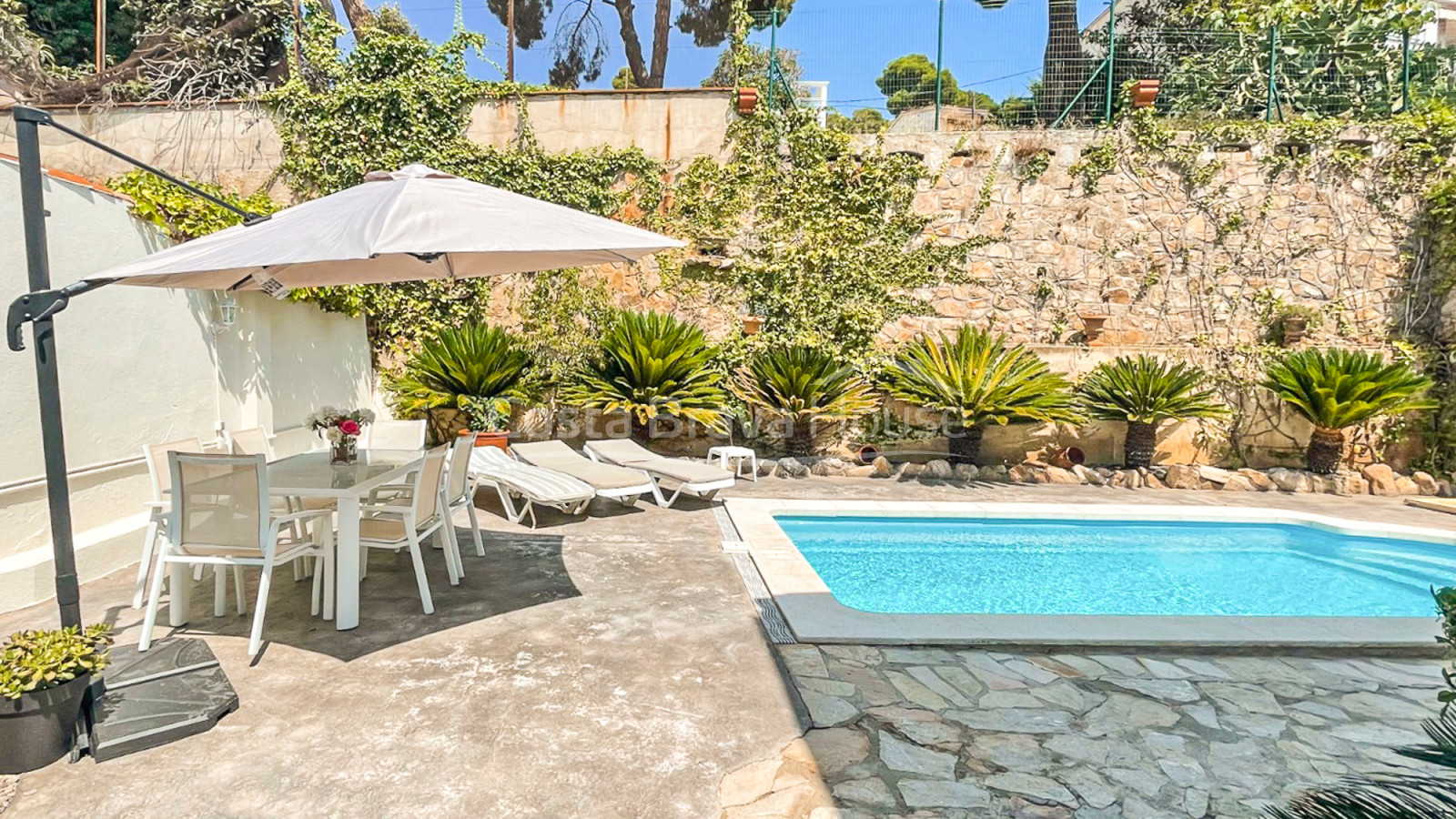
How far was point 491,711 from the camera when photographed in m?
2.88

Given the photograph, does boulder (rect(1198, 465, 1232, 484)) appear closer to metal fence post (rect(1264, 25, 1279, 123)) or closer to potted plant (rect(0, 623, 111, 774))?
metal fence post (rect(1264, 25, 1279, 123))

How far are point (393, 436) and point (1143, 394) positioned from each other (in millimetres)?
7696

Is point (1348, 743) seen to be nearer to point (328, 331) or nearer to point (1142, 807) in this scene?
point (1142, 807)

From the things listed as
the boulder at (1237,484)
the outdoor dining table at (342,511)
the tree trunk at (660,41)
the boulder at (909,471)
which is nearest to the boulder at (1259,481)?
the boulder at (1237,484)

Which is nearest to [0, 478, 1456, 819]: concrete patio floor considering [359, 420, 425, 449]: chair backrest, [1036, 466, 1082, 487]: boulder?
[359, 420, 425, 449]: chair backrest

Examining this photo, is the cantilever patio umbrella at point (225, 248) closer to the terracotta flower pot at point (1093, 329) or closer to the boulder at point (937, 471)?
the boulder at point (937, 471)

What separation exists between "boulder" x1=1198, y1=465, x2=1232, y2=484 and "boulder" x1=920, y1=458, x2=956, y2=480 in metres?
2.87

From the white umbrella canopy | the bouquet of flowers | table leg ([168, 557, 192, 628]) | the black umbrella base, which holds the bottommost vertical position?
the black umbrella base

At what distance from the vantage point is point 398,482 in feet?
13.4

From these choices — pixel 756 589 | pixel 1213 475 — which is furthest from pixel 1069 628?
pixel 1213 475

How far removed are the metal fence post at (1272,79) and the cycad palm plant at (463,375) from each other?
9869 millimetres

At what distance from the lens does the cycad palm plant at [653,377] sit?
802 cm

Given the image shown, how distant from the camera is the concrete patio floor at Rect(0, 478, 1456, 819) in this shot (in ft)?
7.66

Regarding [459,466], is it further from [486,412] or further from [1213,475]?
[1213,475]
